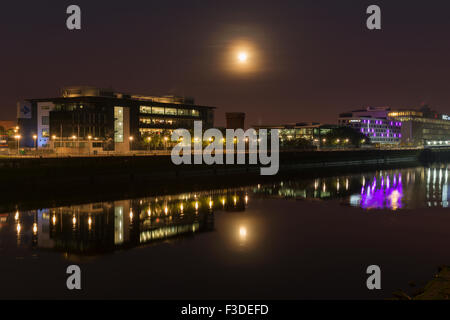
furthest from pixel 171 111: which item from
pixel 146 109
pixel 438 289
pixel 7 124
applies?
pixel 438 289

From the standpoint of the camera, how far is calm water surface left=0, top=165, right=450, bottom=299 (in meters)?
18.3

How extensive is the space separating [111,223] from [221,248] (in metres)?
11.1

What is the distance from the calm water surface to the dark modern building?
58.4 meters

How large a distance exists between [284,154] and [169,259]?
→ 253ft

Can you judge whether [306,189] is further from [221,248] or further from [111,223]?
[221,248]

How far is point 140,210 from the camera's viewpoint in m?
38.3

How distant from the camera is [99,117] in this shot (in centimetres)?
9781

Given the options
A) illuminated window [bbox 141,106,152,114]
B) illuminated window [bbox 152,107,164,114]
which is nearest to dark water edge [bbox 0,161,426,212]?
illuminated window [bbox 141,106,152,114]

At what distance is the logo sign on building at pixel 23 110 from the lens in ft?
340

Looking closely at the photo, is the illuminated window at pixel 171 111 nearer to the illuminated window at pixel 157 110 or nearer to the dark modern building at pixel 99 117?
the dark modern building at pixel 99 117

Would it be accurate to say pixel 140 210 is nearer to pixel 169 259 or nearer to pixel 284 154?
pixel 169 259
